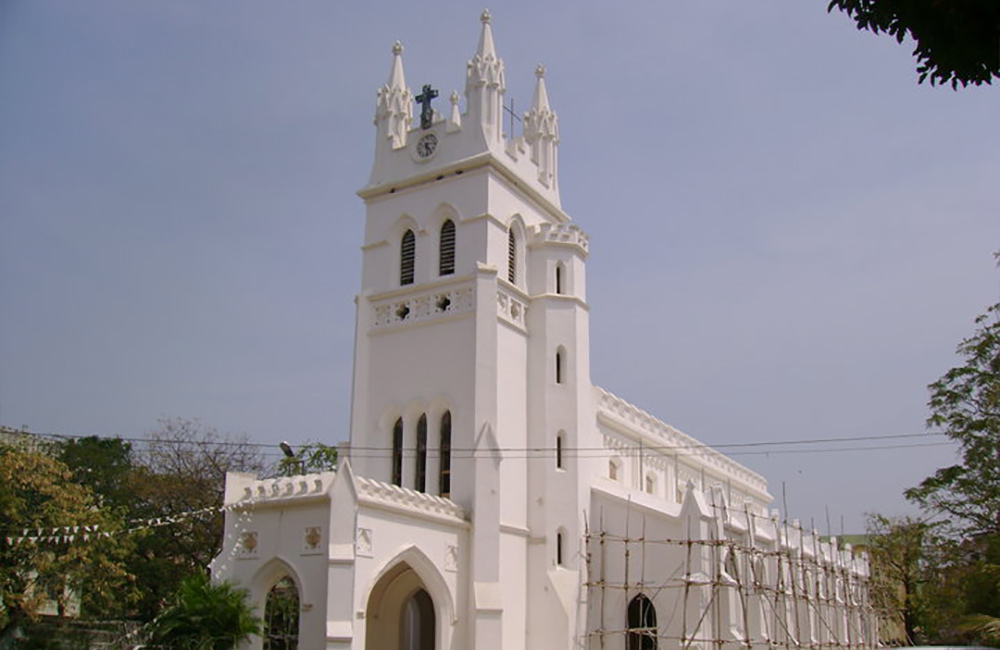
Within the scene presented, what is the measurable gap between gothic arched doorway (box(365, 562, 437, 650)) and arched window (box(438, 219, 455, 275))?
936 centimetres

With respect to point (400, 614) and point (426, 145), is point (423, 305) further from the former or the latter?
point (400, 614)

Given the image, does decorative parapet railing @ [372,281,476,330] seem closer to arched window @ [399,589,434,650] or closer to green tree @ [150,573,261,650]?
arched window @ [399,589,434,650]

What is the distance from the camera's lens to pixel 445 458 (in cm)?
3152

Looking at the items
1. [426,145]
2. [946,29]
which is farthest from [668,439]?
[946,29]

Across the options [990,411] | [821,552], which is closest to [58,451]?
[821,552]

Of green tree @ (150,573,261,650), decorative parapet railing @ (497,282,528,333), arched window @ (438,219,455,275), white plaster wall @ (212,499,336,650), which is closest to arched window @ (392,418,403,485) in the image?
decorative parapet railing @ (497,282,528,333)

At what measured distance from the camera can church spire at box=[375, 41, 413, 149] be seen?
→ 36062 mm

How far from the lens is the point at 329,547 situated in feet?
82.7

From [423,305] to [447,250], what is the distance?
2072 mm

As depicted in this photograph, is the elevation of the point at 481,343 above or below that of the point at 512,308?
below

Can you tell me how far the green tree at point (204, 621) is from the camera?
24828mm

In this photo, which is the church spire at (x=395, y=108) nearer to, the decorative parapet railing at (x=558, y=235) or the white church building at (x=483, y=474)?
the white church building at (x=483, y=474)

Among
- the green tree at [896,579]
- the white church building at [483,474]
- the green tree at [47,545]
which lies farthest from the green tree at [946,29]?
the green tree at [896,579]

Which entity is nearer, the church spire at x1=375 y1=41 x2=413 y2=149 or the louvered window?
the louvered window
